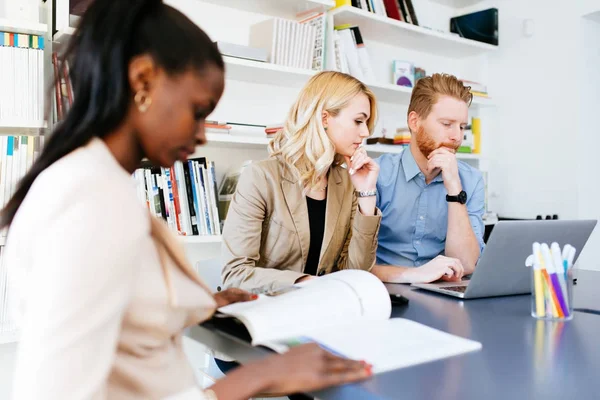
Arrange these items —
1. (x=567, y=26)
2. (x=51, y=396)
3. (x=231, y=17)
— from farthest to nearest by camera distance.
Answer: (x=567, y=26), (x=231, y=17), (x=51, y=396)

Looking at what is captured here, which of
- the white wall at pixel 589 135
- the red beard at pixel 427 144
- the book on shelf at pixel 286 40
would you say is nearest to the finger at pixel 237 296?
the red beard at pixel 427 144

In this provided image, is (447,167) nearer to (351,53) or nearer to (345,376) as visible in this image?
(351,53)

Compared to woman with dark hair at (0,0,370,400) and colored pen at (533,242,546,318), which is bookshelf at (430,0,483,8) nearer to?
colored pen at (533,242,546,318)

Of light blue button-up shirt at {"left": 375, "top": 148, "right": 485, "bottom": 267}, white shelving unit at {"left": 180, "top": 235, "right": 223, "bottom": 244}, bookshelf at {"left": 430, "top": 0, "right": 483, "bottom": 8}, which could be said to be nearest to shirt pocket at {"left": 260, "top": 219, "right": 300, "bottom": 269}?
light blue button-up shirt at {"left": 375, "top": 148, "right": 485, "bottom": 267}

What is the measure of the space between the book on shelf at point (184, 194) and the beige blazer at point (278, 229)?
0.67 meters

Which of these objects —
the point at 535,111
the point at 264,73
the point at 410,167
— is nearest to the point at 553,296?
the point at 410,167

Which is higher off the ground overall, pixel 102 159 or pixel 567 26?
pixel 567 26

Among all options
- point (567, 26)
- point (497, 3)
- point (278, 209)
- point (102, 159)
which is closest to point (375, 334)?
point (102, 159)

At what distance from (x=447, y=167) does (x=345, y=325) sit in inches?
45.4

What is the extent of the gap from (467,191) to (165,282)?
159cm

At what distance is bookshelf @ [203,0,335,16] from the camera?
255 centimetres

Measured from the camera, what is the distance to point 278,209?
1.61 meters

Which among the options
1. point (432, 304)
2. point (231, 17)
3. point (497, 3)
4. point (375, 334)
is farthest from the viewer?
point (497, 3)

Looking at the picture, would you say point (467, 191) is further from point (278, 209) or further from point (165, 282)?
point (165, 282)
